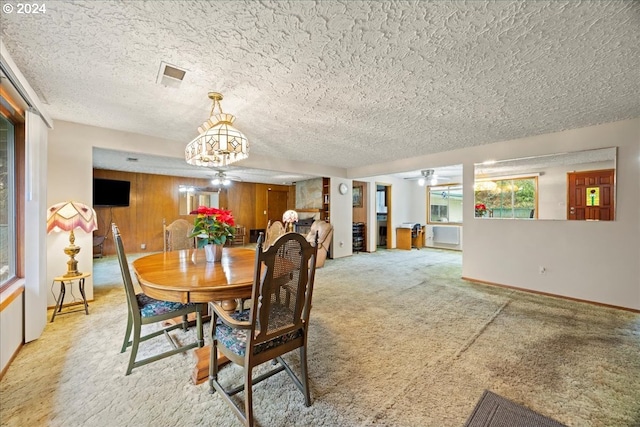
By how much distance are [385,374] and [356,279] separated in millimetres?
2541

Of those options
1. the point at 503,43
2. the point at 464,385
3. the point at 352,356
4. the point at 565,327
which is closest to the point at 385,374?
the point at 352,356

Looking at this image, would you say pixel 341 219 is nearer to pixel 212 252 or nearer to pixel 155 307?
pixel 212 252

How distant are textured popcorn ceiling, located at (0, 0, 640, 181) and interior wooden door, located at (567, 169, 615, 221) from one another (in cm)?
69

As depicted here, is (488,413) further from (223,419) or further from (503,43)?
(503,43)

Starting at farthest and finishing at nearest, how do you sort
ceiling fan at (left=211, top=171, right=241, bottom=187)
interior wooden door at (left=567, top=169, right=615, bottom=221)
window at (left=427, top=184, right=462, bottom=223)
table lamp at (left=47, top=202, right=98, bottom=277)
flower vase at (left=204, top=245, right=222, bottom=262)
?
1. window at (left=427, top=184, right=462, bottom=223)
2. ceiling fan at (left=211, top=171, right=241, bottom=187)
3. interior wooden door at (left=567, top=169, right=615, bottom=221)
4. table lamp at (left=47, top=202, right=98, bottom=277)
5. flower vase at (left=204, top=245, right=222, bottom=262)

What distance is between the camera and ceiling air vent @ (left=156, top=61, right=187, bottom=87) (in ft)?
6.09

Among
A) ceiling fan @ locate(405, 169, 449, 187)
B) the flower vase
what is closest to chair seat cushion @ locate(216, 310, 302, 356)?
the flower vase

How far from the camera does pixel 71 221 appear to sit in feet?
8.97

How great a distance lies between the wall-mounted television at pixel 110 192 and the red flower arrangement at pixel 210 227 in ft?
15.7

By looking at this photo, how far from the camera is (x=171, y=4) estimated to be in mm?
1296

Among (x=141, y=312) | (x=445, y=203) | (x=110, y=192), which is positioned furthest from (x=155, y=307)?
(x=445, y=203)

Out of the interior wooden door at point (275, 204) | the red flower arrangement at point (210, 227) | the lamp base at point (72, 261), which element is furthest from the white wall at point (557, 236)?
the interior wooden door at point (275, 204)

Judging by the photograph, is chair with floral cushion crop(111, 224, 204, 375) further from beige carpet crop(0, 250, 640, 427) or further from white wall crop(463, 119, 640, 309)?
white wall crop(463, 119, 640, 309)

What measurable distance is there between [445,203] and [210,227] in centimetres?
771
